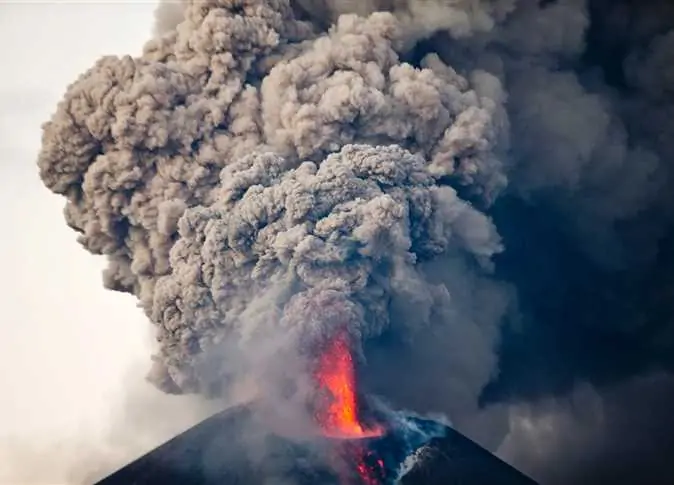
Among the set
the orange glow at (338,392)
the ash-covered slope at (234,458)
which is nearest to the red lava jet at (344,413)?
the orange glow at (338,392)

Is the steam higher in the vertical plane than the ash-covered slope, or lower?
higher

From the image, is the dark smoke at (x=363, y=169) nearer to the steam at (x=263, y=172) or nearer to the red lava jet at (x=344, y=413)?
the steam at (x=263, y=172)

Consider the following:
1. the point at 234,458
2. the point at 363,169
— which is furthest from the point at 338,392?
the point at 363,169

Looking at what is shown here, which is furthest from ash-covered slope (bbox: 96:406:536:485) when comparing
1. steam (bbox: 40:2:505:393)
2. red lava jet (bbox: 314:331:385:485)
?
steam (bbox: 40:2:505:393)

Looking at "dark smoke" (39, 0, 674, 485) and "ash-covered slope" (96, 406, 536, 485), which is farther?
"ash-covered slope" (96, 406, 536, 485)

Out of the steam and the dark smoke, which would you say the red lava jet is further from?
the steam

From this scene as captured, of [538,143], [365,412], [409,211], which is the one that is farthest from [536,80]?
[365,412]

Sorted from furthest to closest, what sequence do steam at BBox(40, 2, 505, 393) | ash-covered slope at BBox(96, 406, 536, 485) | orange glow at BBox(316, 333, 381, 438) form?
ash-covered slope at BBox(96, 406, 536, 485) → orange glow at BBox(316, 333, 381, 438) → steam at BBox(40, 2, 505, 393)
